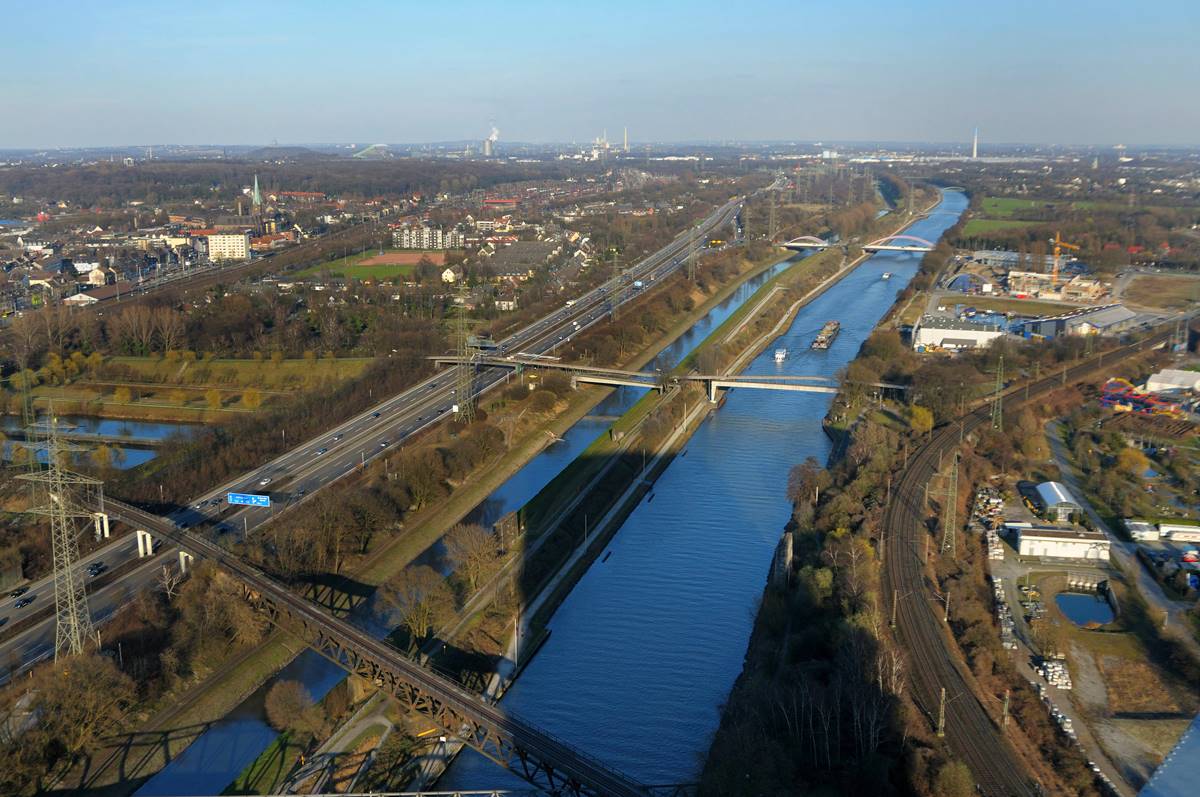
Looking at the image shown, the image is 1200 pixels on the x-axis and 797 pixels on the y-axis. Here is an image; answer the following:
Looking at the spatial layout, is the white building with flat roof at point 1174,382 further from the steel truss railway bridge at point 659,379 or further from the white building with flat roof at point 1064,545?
the white building with flat roof at point 1064,545

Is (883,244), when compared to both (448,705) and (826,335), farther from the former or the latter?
(448,705)

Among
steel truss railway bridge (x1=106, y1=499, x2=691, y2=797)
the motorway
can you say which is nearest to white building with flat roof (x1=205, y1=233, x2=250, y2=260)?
the motorway

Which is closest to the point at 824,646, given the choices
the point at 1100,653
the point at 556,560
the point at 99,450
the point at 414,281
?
the point at 1100,653

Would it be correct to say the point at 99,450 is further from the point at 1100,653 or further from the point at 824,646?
the point at 1100,653

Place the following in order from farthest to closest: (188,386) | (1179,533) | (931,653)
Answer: (188,386) → (1179,533) → (931,653)

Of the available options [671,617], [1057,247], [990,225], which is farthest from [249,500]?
[990,225]

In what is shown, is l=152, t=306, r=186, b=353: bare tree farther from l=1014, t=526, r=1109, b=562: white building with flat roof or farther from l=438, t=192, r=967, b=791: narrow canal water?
l=1014, t=526, r=1109, b=562: white building with flat roof
